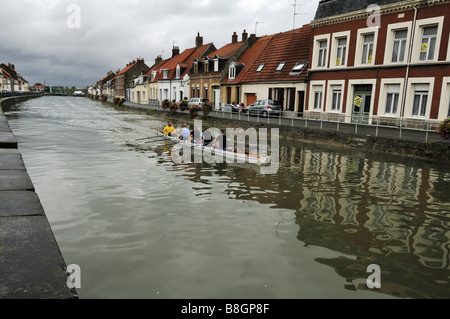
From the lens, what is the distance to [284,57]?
33.4 meters

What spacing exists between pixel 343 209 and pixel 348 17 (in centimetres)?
1947

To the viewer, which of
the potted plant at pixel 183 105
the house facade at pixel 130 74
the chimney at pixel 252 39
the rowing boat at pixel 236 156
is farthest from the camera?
the house facade at pixel 130 74

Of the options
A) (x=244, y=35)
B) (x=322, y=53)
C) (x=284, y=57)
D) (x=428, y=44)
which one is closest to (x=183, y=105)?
(x=284, y=57)

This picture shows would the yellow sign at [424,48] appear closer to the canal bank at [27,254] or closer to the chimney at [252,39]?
the canal bank at [27,254]

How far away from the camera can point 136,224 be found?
25.9ft

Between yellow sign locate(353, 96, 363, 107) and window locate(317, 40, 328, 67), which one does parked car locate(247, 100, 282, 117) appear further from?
yellow sign locate(353, 96, 363, 107)

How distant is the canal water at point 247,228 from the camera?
5.59 metres

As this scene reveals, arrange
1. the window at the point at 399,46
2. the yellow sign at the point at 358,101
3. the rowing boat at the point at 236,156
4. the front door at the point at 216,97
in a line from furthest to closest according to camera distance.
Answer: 1. the front door at the point at 216,97
2. the yellow sign at the point at 358,101
3. the window at the point at 399,46
4. the rowing boat at the point at 236,156

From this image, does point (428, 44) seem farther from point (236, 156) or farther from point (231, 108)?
point (231, 108)

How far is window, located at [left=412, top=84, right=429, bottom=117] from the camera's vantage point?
2089cm

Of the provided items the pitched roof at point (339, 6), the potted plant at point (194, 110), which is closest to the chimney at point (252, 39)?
the potted plant at point (194, 110)

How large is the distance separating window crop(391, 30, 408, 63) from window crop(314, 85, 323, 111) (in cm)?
611

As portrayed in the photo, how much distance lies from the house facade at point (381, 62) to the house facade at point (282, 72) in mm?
2326
